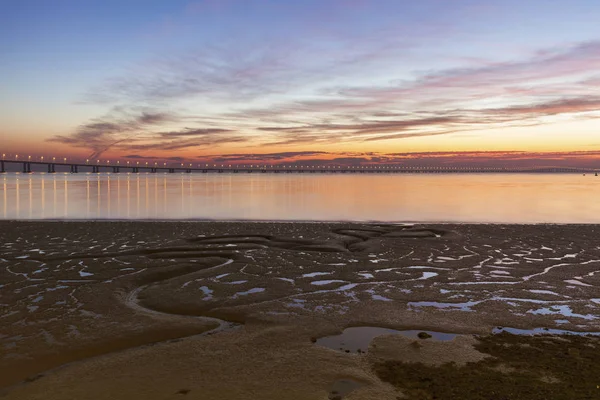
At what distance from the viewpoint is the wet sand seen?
6371 mm

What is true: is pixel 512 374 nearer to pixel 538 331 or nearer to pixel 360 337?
pixel 538 331

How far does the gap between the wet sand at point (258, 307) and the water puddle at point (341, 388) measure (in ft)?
0.09

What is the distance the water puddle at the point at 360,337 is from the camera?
762cm

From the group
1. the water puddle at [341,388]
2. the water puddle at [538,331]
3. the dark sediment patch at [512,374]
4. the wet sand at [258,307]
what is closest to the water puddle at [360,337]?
the wet sand at [258,307]

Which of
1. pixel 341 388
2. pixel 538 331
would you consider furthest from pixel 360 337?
pixel 538 331

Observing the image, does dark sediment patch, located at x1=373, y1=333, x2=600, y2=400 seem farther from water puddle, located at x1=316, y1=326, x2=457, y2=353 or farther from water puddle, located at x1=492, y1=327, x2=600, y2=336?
Result: water puddle, located at x1=316, y1=326, x2=457, y2=353

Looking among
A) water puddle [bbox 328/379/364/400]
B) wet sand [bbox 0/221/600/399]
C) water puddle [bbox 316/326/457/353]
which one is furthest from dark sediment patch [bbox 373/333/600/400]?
water puddle [bbox 316/326/457/353]

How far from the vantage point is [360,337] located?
8094 mm

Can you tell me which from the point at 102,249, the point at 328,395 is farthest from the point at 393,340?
the point at 102,249

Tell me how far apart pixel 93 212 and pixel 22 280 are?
25061 millimetres

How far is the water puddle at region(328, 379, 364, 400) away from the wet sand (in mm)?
27

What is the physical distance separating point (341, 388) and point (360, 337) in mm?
2081

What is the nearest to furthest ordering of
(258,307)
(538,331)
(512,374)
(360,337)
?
(512,374) → (360,337) → (538,331) → (258,307)

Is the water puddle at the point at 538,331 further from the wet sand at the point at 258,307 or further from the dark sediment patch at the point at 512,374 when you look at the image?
the dark sediment patch at the point at 512,374
